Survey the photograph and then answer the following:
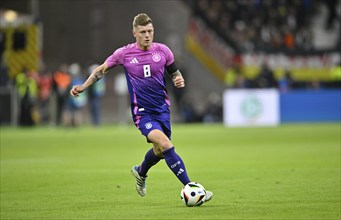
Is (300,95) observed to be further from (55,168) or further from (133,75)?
(133,75)

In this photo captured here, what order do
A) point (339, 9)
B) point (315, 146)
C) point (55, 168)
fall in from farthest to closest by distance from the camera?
point (339, 9)
point (315, 146)
point (55, 168)

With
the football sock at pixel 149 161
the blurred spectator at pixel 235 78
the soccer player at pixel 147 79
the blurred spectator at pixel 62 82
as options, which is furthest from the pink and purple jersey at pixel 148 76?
the blurred spectator at pixel 235 78

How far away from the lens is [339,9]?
41.9 m

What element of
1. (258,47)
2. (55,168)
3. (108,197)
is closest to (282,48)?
(258,47)

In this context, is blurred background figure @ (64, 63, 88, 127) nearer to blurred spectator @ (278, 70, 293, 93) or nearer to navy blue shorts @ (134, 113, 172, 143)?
blurred spectator @ (278, 70, 293, 93)

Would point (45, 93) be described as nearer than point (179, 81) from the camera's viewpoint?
No

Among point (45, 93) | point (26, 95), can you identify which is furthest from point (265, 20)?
point (26, 95)

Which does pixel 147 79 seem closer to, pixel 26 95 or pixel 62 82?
pixel 62 82

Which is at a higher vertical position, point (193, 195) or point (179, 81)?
→ point (179, 81)

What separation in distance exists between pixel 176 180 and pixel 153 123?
2901 mm

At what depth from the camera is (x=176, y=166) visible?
992 cm

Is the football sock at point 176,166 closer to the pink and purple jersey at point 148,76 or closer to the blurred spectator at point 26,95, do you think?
the pink and purple jersey at point 148,76

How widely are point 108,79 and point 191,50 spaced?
12.9 ft

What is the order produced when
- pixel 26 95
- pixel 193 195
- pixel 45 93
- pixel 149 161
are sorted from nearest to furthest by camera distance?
pixel 193 195, pixel 149 161, pixel 26 95, pixel 45 93
